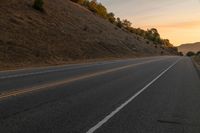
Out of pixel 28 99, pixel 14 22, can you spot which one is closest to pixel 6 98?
pixel 28 99

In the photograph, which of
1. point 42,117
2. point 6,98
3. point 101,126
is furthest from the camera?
point 6,98

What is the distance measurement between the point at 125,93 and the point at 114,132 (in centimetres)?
656

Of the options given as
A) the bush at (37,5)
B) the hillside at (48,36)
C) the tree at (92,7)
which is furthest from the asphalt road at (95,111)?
the tree at (92,7)

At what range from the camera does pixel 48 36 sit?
5084 centimetres

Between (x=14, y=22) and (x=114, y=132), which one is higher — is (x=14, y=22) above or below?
above

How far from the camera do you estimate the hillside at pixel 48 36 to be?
1528 inches

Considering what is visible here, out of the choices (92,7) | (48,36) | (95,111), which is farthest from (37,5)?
(95,111)

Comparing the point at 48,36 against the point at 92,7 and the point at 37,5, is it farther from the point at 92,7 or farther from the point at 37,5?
the point at 92,7

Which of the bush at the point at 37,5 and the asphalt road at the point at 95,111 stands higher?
the bush at the point at 37,5

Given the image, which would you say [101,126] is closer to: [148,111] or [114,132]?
[114,132]

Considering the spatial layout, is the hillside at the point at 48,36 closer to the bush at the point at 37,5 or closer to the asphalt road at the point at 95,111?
the bush at the point at 37,5

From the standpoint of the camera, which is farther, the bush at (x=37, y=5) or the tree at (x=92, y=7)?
the tree at (x=92, y=7)

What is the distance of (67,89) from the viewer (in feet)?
48.5

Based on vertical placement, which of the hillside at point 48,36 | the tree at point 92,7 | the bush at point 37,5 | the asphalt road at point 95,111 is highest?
the tree at point 92,7
